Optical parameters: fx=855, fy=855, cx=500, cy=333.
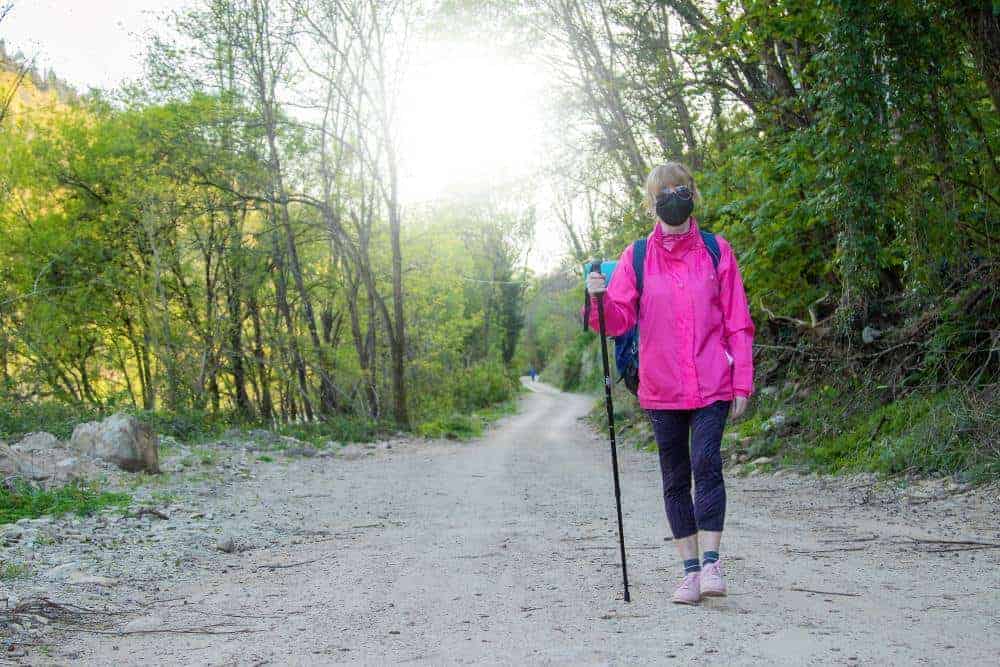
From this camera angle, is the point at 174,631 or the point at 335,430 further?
the point at 335,430

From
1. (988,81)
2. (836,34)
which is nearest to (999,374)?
(988,81)

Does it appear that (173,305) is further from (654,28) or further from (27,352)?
(654,28)

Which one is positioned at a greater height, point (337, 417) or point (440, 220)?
point (440, 220)

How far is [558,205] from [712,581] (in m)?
32.4

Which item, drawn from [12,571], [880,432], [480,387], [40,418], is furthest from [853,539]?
[480,387]

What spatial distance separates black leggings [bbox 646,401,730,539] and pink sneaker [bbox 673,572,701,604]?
21 centimetres

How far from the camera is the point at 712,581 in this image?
13.5 feet

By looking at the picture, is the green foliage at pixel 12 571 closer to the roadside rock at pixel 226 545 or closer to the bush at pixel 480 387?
the roadside rock at pixel 226 545

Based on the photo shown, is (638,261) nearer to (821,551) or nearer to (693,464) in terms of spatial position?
(693,464)

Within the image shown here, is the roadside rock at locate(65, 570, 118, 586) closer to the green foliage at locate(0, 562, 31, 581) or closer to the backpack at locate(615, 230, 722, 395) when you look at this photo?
the green foliage at locate(0, 562, 31, 581)

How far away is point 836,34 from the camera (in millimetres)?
7008

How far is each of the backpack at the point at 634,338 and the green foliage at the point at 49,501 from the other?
5.30 m

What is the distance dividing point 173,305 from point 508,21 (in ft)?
38.4

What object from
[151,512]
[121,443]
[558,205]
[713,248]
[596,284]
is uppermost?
[558,205]
